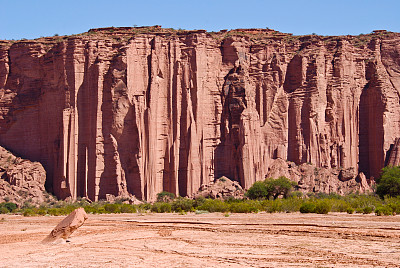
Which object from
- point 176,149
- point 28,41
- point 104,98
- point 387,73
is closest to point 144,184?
point 176,149

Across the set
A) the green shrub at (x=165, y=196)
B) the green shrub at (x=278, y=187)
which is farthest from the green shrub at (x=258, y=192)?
the green shrub at (x=165, y=196)

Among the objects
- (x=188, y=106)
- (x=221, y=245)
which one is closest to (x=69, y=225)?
(x=221, y=245)

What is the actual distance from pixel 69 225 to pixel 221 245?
5289mm

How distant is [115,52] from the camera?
61375mm

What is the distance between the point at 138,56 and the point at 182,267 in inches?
1740

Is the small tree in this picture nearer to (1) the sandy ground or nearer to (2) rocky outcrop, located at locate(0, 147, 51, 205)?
(1) the sandy ground

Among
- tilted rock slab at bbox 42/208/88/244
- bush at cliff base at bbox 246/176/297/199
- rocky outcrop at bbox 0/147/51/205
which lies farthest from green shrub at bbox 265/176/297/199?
tilted rock slab at bbox 42/208/88/244

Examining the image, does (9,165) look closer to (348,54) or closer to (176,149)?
(176,149)

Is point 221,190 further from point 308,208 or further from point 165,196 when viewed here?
point 308,208

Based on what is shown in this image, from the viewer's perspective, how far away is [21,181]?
5759 cm

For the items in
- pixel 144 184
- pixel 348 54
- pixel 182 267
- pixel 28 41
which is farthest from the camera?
pixel 348 54

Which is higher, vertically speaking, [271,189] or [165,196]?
[271,189]

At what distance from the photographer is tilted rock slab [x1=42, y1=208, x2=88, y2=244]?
23203mm

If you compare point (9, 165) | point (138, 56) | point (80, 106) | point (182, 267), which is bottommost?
point (182, 267)
